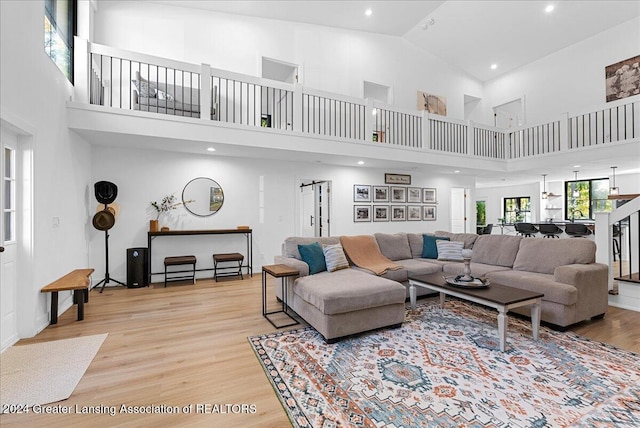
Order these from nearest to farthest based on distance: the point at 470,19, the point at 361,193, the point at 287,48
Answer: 1. the point at 287,48
2. the point at 470,19
3. the point at 361,193

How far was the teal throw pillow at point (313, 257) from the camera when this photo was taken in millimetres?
3770

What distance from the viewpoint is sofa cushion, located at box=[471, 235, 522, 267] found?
171 inches

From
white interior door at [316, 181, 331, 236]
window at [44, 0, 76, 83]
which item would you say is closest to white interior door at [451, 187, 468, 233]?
white interior door at [316, 181, 331, 236]

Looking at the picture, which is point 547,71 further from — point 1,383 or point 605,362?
point 1,383

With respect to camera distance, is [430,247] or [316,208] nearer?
[430,247]

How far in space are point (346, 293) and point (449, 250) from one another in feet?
8.87

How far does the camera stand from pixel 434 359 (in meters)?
2.53

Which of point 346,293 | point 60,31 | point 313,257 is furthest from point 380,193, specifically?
point 60,31

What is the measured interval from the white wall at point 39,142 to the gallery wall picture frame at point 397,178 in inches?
259

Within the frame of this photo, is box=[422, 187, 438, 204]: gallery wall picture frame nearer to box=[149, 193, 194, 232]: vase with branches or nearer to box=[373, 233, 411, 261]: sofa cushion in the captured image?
box=[373, 233, 411, 261]: sofa cushion

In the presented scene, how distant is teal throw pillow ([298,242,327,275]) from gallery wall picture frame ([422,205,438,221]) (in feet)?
18.6

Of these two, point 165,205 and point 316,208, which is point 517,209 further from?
point 165,205

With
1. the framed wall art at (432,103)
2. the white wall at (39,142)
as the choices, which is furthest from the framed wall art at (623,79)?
the white wall at (39,142)

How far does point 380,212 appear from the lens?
316 inches
